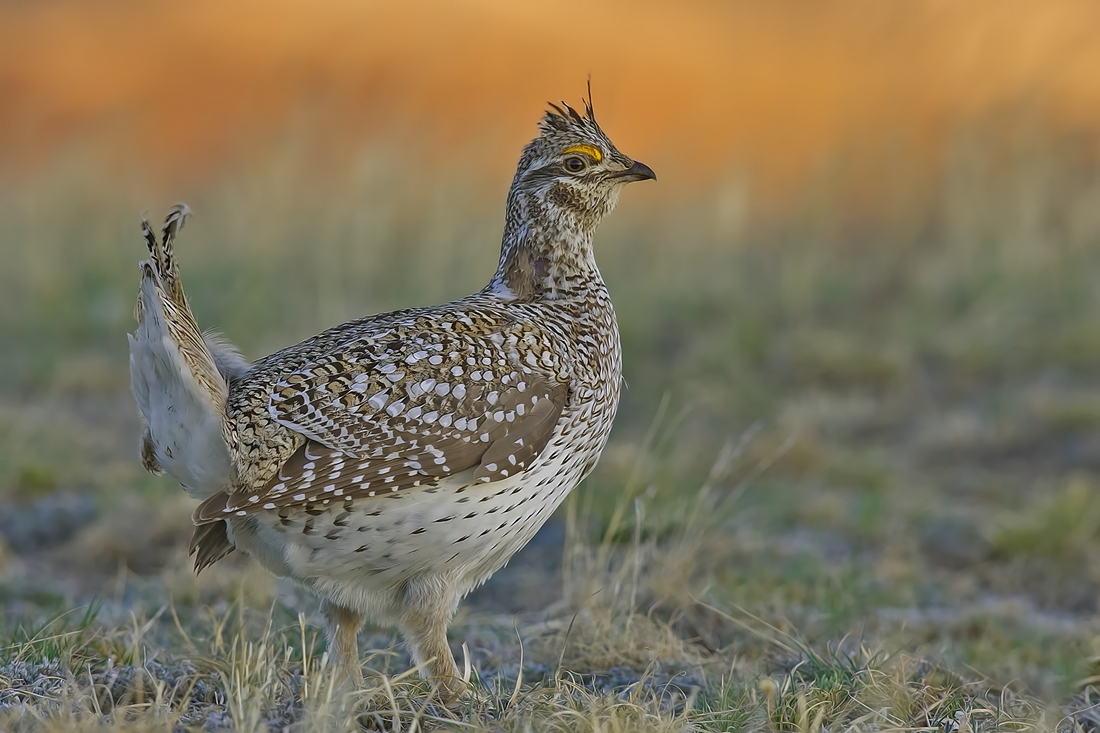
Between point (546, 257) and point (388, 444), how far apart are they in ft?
3.89

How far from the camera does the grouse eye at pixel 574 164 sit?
4.44m

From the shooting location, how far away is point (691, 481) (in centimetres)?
728

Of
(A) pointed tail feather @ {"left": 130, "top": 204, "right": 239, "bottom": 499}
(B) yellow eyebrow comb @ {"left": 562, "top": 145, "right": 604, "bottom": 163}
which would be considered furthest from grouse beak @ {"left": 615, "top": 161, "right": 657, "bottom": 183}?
(A) pointed tail feather @ {"left": 130, "top": 204, "right": 239, "bottom": 499}

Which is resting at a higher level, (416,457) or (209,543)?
(416,457)

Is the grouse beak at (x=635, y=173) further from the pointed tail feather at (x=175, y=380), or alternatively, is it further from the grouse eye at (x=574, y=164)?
the pointed tail feather at (x=175, y=380)

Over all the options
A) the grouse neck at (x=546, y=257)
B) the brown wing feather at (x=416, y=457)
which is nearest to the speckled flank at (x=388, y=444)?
the brown wing feather at (x=416, y=457)

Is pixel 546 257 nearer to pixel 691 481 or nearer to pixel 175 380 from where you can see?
pixel 175 380

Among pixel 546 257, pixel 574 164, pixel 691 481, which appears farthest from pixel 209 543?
pixel 691 481

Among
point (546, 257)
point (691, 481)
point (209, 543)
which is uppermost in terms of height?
point (546, 257)

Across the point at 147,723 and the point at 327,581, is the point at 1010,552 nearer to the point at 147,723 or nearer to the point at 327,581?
the point at 327,581

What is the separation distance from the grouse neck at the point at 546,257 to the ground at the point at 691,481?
911 millimetres

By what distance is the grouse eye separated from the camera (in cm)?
444

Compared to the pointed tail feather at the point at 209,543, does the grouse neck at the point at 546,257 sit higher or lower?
higher

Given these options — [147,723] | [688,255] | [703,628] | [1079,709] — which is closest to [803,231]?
[688,255]
